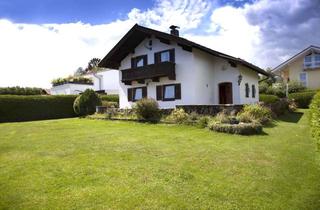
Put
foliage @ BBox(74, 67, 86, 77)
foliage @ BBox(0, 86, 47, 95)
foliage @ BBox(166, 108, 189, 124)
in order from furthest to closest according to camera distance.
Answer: foliage @ BBox(74, 67, 86, 77) < foliage @ BBox(0, 86, 47, 95) < foliage @ BBox(166, 108, 189, 124)

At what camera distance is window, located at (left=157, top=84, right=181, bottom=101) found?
72.4 ft

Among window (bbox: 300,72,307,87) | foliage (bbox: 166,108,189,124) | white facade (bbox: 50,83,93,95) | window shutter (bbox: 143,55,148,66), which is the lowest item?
foliage (bbox: 166,108,189,124)

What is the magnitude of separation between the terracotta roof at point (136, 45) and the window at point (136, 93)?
10.5 ft

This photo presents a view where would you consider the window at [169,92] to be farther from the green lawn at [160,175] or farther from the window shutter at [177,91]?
the green lawn at [160,175]

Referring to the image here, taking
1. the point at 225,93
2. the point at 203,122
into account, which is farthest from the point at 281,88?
the point at 203,122

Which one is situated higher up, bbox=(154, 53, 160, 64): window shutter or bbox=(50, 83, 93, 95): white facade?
bbox=(154, 53, 160, 64): window shutter

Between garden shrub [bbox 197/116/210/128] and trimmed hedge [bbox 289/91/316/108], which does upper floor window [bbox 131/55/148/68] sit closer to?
garden shrub [bbox 197/116/210/128]

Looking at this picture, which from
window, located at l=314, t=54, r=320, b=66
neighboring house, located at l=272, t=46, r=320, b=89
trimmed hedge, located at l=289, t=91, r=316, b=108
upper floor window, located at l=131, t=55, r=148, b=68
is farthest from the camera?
neighboring house, located at l=272, t=46, r=320, b=89

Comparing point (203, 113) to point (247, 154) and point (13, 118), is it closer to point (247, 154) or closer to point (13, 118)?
point (247, 154)

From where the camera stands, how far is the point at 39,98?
26719 millimetres

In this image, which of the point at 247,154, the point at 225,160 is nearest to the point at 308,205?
the point at 225,160

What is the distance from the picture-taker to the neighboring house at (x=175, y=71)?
21.4 metres

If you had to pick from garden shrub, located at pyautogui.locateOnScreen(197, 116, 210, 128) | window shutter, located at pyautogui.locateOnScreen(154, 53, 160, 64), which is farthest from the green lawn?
window shutter, located at pyautogui.locateOnScreen(154, 53, 160, 64)

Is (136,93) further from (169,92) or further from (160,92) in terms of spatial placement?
(169,92)
